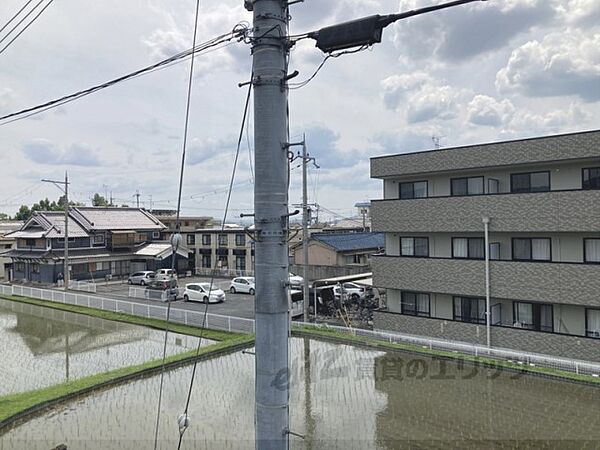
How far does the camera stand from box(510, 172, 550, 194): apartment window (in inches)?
555

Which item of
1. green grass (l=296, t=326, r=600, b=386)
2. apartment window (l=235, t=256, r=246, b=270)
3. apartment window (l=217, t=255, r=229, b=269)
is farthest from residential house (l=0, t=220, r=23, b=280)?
green grass (l=296, t=326, r=600, b=386)

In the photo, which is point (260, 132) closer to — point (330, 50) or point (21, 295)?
A: point (330, 50)

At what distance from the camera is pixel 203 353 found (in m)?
14.5

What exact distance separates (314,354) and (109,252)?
25.7m

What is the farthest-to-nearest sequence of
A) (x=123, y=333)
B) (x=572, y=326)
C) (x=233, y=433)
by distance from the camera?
(x=123, y=333), (x=572, y=326), (x=233, y=433)

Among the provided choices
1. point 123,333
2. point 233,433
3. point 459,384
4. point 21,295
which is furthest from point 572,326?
point 21,295

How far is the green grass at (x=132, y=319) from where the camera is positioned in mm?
17663

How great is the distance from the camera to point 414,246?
16875 millimetres

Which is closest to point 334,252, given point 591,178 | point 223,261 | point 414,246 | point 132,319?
point 414,246

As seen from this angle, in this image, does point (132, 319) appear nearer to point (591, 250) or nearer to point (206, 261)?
point (591, 250)

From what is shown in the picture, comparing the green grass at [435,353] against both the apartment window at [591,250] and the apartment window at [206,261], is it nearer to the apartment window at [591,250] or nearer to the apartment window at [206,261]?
the apartment window at [591,250]

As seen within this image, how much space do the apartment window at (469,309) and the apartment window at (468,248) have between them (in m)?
1.36

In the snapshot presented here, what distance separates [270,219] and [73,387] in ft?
33.8

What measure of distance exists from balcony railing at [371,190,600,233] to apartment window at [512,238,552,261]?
683 mm
